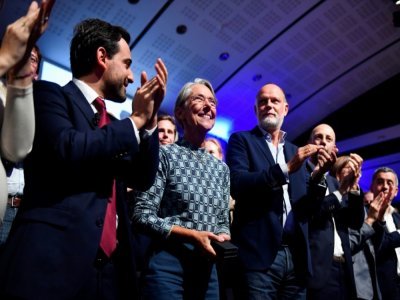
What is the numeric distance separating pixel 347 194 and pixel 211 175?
1149mm

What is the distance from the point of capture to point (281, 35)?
4.64 m

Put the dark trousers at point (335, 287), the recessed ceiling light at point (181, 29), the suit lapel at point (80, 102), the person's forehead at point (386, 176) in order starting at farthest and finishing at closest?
the recessed ceiling light at point (181, 29) → the person's forehead at point (386, 176) → the dark trousers at point (335, 287) → the suit lapel at point (80, 102)

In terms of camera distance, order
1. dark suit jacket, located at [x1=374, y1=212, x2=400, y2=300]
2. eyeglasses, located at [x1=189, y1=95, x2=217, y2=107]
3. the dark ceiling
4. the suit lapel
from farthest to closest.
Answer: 1. the dark ceiling
2. dark suit jacket, located at [x1=374, y1=212, x2=400, y2=300]
3. eyeglasses, located at [x1=189, y1=95, x2=217, y2=107]
4. the suit lapel

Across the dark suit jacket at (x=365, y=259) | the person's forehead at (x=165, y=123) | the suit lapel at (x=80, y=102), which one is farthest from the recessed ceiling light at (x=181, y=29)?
the suit lapel at (x=80, y=102)

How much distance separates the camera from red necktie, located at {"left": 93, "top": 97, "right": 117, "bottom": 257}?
1.06m

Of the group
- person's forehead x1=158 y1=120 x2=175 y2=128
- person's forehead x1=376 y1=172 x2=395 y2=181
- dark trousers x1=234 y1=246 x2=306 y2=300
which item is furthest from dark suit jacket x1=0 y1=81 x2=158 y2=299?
person's forehead x1=376 y1=172 x2=395 y2=181

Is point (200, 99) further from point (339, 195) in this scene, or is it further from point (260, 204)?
point (339, 195)

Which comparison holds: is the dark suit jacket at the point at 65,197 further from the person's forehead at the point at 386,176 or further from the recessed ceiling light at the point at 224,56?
the recessed ceiling light at the point at 224,56

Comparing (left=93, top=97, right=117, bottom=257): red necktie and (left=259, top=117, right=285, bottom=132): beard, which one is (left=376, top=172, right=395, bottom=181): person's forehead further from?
(left=93, top=97, right=117, bottom=257): red necktie

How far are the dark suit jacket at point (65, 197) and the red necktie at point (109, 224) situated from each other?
2cm

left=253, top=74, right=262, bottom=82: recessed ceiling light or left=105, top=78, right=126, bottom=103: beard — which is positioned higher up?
left=253, top=74, right=262, bottom=82: recessed ceiling light

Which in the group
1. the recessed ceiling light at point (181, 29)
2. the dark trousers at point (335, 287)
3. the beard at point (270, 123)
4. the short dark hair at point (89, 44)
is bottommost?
the dark trousers at point (335, 287)

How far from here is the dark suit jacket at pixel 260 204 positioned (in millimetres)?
1631

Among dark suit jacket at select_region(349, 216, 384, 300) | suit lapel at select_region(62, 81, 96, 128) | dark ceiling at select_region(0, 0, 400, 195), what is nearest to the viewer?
suit lapel at select_region(62, 81, 96, 128)
